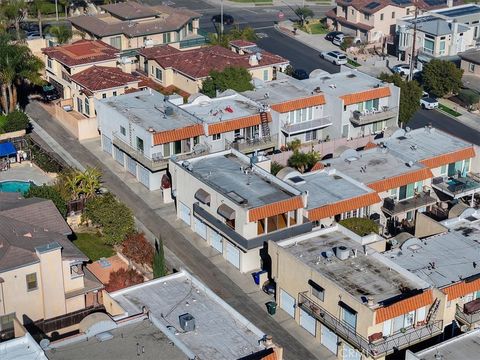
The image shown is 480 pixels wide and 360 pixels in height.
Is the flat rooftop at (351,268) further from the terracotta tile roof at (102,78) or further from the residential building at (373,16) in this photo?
the residential building at (373,16)

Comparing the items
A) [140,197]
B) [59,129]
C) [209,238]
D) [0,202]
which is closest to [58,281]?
[0,202]

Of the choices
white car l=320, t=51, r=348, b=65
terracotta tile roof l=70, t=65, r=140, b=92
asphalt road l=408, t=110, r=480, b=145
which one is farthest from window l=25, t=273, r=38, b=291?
white car l=320, t=51, r=348, b=65

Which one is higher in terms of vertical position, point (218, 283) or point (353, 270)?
point (353, 270)

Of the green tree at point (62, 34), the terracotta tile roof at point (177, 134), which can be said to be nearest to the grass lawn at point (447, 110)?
the terracotta tile roof at point (177, 134)

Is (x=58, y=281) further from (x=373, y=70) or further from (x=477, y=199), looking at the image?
(x=373, y=70)

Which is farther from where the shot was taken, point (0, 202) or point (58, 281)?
point (0, 202)

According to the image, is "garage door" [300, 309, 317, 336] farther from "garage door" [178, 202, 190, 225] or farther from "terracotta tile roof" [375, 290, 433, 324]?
"garage door" [178, 202, 190, 225]

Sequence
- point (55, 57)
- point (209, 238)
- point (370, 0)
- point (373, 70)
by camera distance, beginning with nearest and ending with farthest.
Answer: point (209, 238)
point (55, 57)
point (373, 70)
point (370, 0)
